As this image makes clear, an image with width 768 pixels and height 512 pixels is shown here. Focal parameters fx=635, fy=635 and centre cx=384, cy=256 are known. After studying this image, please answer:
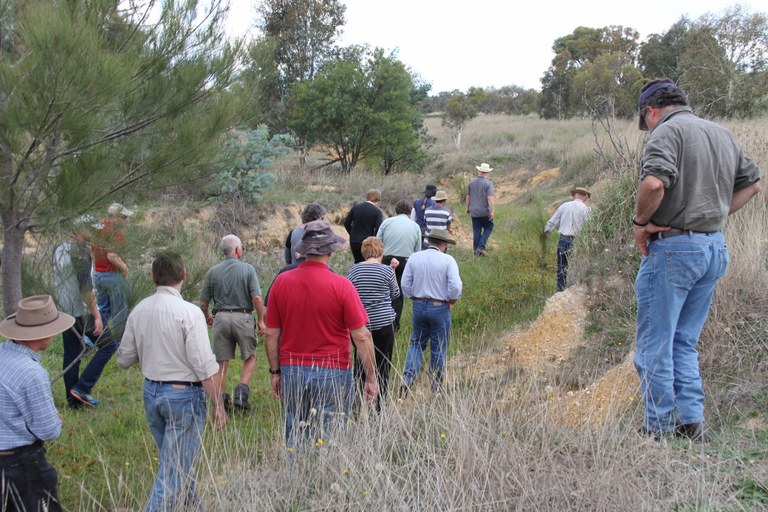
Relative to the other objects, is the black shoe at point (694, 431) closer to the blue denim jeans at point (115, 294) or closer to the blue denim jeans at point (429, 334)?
the blue denim jeans at point (429, 334)

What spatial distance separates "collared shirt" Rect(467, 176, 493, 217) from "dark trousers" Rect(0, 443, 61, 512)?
9.50 metres

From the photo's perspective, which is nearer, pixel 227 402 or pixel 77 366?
pixel 227 402

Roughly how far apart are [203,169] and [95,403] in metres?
2.86

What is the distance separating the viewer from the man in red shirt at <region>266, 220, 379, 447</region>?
415cm

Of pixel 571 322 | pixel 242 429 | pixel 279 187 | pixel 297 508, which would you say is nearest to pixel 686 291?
pixel 297 508

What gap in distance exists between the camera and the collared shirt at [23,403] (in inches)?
133

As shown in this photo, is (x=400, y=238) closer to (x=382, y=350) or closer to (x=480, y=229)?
(x=382, y=350)

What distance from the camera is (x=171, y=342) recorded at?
4.00 metres

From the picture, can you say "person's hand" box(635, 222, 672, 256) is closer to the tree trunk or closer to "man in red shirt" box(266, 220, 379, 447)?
"man in red shirt" box(266, 220, 379, 447)

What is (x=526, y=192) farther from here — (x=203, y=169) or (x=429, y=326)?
(x=203, y=169)

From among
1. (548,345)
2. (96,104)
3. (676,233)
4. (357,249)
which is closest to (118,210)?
(96,104)

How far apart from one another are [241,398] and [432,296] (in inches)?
79.7

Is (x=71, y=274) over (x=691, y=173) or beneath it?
beneath

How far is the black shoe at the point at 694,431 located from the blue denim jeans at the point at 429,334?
8.01 feet
